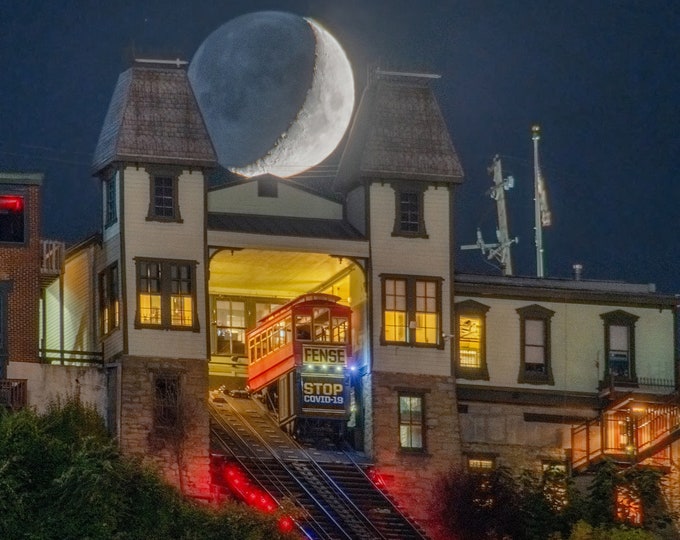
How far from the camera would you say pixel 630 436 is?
100062mm

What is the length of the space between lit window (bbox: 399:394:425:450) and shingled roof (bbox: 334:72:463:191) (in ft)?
25.5

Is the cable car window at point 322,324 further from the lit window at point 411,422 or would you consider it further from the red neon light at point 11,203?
the red neon light at point 11,203

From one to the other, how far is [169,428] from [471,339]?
41.2ft

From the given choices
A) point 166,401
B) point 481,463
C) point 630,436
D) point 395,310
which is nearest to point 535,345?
point 481,463

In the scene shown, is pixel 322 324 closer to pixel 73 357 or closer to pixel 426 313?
pixel 426 313

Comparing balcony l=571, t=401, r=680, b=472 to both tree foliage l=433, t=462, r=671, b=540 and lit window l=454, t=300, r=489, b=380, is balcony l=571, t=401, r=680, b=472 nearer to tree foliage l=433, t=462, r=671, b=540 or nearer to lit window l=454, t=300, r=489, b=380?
tree foliage l=433, t=462, r=671, b=540

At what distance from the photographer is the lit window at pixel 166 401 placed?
9544 centimetres

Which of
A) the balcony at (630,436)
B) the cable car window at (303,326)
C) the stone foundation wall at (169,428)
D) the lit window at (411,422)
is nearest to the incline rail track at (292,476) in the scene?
the stone foundation wall at (169,428)

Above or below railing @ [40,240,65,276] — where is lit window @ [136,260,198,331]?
below

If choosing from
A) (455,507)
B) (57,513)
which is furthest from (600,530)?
(57,513)

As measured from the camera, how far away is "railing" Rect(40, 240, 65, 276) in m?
99.1

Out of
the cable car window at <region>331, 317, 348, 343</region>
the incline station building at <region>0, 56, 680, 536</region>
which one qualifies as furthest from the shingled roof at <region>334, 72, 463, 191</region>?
the cable car window at <region>331, 317, 348, 343</region>

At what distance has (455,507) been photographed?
9656cm

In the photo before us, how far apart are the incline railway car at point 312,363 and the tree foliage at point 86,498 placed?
877 centimetres
